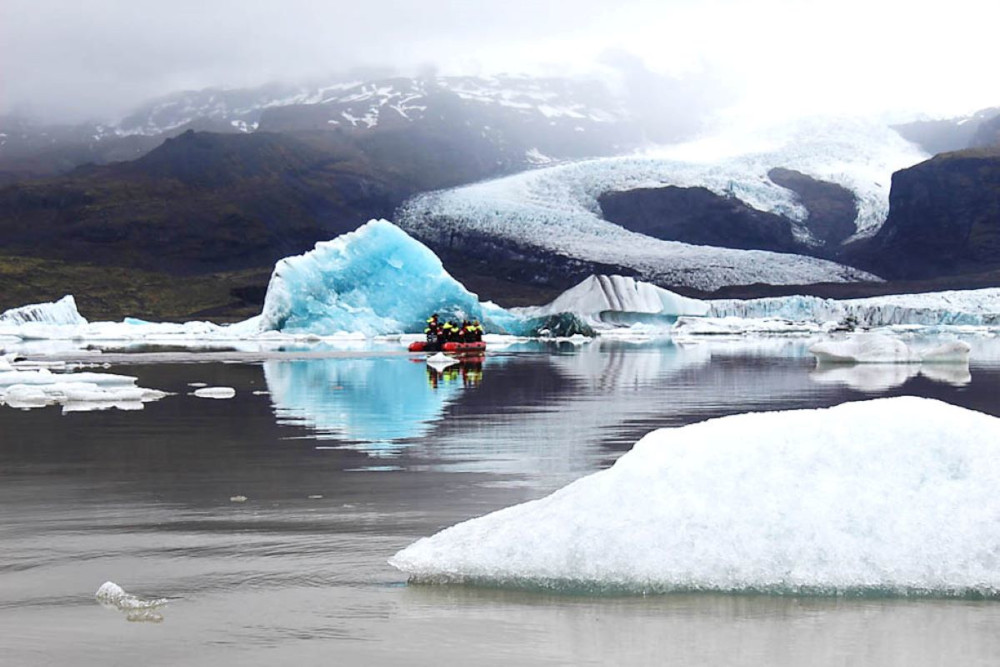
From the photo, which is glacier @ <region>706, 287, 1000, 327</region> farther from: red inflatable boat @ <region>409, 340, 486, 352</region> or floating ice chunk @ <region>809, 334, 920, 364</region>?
floating ice chunk @ <region>809, 334, 920, 364</region>

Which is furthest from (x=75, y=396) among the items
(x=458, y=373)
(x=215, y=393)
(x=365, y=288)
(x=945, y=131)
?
(x=945, y=131)

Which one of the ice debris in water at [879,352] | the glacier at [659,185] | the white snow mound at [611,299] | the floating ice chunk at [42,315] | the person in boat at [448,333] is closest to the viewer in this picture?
the ice debris in water at [879,352]

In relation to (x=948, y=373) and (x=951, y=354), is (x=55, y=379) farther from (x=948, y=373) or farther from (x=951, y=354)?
(x=951, y=354)

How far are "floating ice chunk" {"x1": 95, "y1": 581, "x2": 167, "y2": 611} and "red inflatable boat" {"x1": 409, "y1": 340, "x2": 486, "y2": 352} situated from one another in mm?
28772

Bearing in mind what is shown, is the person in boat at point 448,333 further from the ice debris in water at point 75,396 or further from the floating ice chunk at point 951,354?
the ice debris in water at point 75,396

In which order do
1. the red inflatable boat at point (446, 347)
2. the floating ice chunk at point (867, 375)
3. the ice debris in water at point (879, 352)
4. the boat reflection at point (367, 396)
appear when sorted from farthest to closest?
the red inflatable boat at point (446, 347), the ice debris in water at point (879, 352), the floating ice chunk at point (867, 375), the boat reflection at point (367, 396)

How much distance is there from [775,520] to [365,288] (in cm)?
4083

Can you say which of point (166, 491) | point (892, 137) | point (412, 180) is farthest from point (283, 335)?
point (412, 180)

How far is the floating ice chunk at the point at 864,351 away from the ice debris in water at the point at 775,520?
75.1 ft

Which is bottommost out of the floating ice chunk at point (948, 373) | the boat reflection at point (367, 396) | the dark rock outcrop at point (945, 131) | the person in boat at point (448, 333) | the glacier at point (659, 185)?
the boat reflection at point (367, 396)

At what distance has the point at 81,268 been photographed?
101 meters

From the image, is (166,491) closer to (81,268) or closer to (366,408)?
(366,408)

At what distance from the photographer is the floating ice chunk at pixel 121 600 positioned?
16.4 ft

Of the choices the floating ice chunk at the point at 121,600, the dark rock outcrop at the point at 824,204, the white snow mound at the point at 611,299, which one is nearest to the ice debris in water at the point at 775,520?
the floating ice chunk at the point at 121,600
